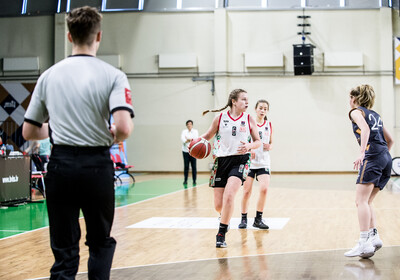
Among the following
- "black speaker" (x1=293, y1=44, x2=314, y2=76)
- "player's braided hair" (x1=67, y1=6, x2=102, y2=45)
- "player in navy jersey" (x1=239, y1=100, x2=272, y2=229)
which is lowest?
"player in navy jersey" (x1=239, y1=100, x2=272, y2=229)

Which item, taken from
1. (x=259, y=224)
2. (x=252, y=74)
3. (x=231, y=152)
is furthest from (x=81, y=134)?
(x=252, y=74)

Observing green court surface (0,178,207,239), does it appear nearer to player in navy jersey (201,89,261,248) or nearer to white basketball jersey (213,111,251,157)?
player in navy jersey (201,89,261,248)

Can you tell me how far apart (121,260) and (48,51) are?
58.6ft

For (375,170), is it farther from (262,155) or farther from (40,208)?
(40,208)

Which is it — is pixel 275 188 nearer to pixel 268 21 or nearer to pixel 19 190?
pixel 19 190

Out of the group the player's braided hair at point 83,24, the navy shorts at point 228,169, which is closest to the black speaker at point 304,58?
the navy shorts at point 228,169

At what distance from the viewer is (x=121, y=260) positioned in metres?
5.46

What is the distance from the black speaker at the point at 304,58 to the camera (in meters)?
19.8

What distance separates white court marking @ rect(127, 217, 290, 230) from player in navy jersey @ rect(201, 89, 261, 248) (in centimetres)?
149

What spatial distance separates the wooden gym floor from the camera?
4.87m

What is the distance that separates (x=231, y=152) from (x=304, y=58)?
14390 millimetres

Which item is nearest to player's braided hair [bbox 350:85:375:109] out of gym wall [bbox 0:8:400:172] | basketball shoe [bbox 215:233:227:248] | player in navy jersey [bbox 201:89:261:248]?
player in navy jersey [bbox 201:89:261:248]

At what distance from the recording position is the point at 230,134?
6293mm

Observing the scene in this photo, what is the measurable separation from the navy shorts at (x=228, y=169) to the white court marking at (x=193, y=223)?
1.58 meters
